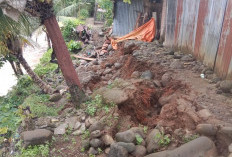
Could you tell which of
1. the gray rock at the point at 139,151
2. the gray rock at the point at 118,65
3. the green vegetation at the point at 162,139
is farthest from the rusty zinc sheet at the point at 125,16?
the gray rock at the point at 139,151

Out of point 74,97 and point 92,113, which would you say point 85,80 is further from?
point 92,113

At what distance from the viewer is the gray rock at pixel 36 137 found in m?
4.38

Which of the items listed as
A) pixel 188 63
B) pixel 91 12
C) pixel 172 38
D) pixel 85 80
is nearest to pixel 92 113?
pixel 85 80

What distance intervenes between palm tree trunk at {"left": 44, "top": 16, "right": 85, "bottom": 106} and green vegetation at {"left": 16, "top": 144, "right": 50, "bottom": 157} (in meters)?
1.80

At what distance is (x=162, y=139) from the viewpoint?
3.74 metres

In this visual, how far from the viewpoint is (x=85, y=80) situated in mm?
7605

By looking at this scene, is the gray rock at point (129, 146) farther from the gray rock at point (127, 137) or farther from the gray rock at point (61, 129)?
the gray rock at point (61, 129)

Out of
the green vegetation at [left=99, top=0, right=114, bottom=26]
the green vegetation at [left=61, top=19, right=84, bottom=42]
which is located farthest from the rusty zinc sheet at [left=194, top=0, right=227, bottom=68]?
the green vegetation at [left=61, top=19, right=84, bottom=42]

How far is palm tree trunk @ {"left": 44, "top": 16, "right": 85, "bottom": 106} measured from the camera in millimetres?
5277

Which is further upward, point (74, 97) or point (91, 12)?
point (91, 12)

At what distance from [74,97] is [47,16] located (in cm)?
221

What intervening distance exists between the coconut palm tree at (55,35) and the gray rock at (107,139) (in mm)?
1864

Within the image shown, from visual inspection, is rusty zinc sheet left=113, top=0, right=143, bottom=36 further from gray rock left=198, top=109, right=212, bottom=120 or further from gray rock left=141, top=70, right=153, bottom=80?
gray rock left=198, top=109, right=212, bottom=120

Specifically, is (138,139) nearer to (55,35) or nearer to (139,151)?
(139,151)
